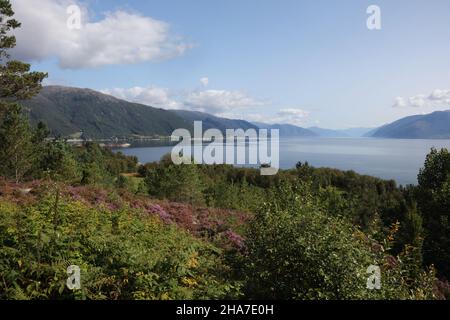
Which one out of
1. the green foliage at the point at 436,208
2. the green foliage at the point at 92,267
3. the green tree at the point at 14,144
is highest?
the green tree at the point at 14,144

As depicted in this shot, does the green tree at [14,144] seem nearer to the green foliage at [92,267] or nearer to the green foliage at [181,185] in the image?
the green foliage at [181,185]

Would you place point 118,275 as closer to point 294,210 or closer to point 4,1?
point 294,210

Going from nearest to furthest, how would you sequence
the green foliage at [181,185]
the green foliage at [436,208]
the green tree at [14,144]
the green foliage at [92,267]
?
the green foliage at [92,267] → the green foliage at [436,208] → the green tree at [14,144] → the green foliage at [181,185]

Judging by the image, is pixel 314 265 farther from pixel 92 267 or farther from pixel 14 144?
pixel 14 144

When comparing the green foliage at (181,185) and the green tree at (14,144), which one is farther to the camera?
the green foliage at (181,185)

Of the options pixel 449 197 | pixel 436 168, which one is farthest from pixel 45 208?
pixel 436 168

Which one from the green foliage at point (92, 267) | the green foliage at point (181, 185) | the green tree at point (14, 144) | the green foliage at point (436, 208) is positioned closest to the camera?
the green foliage at point (92, 267)

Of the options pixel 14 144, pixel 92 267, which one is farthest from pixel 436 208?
pixel 14 144

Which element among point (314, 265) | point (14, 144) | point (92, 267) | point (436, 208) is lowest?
point (436, 208)

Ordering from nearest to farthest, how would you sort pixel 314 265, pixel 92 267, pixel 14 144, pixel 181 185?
1. pixel 314 265
2. pixel 92 267
3. pixel 14 144
4. pixel 181 185

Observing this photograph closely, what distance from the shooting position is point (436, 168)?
43250 millimetres

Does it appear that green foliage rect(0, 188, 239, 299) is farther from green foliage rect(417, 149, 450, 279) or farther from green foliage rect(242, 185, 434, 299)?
green foliage rect(417, 149, 450, 279)

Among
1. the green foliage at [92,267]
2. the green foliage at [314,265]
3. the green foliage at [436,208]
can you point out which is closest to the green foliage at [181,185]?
the green foliage at [436,208]

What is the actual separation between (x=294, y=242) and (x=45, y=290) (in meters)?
5.45
